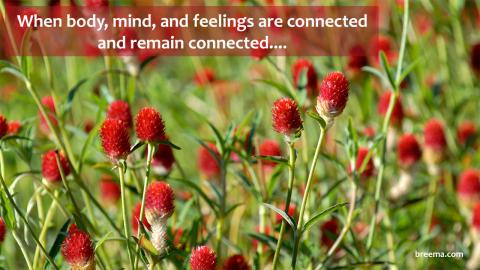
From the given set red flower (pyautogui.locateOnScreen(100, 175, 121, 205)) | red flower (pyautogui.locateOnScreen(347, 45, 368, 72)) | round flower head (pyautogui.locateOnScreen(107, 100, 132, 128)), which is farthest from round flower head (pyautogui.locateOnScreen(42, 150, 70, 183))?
red flower (pyautogui.locateOnScreen(347, 45, 368, 72))

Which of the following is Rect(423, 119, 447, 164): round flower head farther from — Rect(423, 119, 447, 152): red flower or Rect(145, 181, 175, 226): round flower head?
Rect(145, 181, 175, 226): round flower head

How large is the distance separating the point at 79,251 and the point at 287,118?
0.38 metres

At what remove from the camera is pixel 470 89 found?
2.38 meters

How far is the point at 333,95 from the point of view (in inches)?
46.4

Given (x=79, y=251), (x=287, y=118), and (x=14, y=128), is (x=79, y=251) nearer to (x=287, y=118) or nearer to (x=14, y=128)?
(x=287, y=118)

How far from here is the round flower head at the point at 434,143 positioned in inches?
77.4

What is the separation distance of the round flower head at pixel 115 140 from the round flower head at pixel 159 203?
0.09m

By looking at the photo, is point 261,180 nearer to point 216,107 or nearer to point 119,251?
point 119,251

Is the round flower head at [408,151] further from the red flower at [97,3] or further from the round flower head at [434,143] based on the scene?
the red flower at [97,3]

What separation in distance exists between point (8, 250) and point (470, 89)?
4.87 feet

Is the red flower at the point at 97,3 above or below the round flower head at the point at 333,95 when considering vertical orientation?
above

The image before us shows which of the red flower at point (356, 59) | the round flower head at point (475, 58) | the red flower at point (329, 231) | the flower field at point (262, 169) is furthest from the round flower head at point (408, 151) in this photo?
the round flower head at point (475, 58)

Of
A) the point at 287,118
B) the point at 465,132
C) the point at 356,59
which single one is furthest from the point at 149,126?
the point at 465,132

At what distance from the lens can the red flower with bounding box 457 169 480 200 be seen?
1.92 metres
